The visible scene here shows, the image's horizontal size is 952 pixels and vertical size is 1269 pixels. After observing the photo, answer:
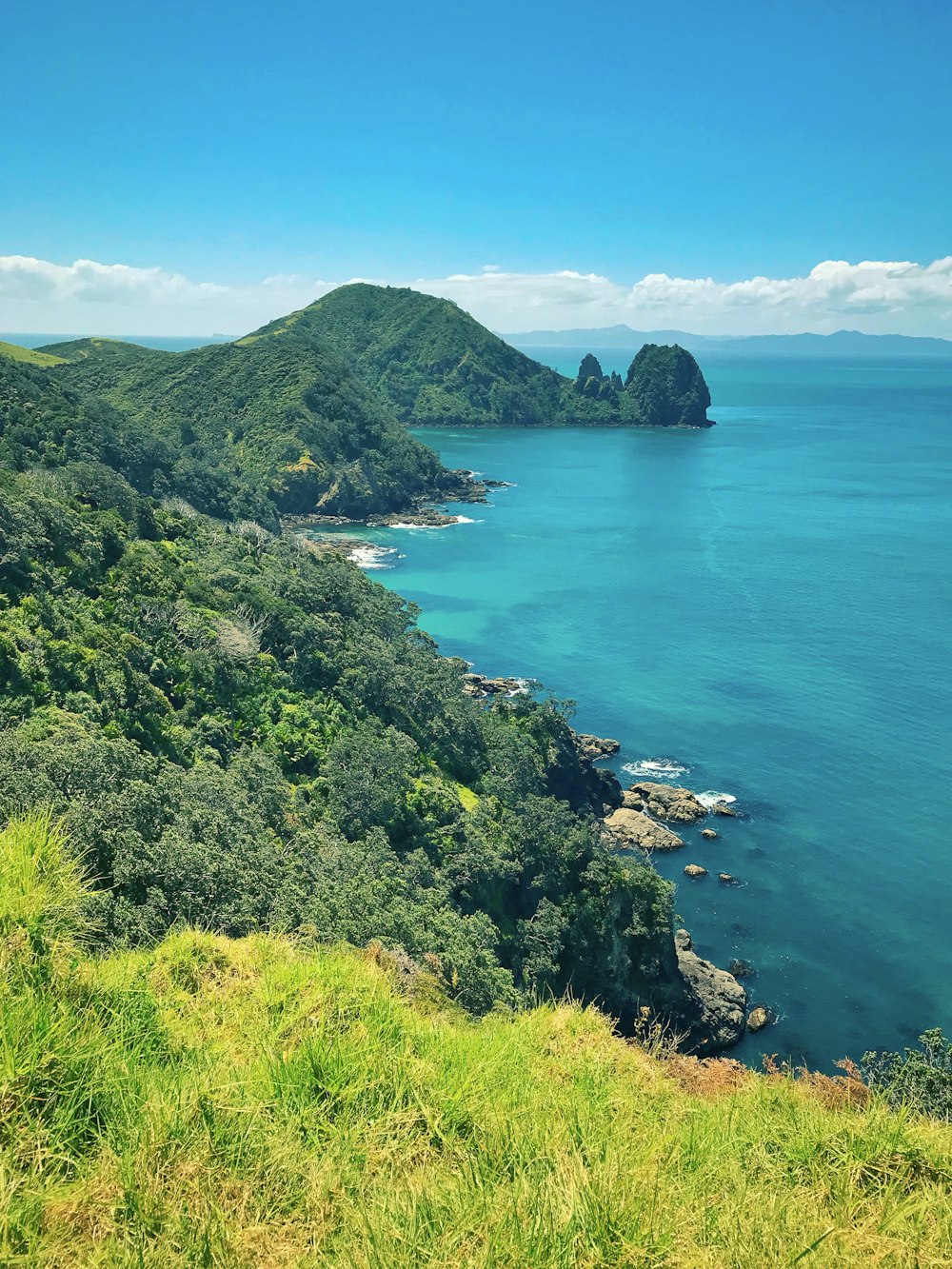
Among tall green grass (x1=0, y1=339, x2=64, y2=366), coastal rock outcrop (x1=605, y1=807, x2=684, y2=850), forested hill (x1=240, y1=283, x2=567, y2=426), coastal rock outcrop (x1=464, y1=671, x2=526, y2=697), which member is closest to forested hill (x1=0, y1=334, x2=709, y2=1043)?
coastal rock outcrop (x1=605, y1=807, x2=684, y2=850)

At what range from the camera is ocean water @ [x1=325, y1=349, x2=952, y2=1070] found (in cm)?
3216

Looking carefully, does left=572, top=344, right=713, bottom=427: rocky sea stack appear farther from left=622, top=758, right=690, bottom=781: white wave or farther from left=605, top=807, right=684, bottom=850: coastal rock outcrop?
left=605, top=807, right=684, bottom=850: coastal rock outcrop

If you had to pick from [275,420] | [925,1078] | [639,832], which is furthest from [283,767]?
[275,420]

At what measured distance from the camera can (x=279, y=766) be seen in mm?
29328

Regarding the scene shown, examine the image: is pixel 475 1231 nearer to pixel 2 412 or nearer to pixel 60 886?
pixel 60 886

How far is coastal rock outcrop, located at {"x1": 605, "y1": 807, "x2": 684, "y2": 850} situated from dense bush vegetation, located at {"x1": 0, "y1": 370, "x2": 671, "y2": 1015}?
144 cm

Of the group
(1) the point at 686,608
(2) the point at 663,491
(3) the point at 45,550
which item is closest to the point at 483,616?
(1) the point at 686,608

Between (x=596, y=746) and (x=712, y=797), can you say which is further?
(x=596, y=746)

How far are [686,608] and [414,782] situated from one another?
1672 inches

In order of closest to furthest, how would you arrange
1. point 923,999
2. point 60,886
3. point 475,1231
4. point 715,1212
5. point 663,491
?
point 475,1231 < point 715,1212 < point 60,886 < point 923,999 < point 663,491

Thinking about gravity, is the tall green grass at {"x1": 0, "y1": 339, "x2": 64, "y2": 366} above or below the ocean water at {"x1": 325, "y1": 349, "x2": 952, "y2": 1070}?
above

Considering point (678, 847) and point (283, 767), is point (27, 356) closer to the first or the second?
point (283, 767)

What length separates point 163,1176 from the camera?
559cm

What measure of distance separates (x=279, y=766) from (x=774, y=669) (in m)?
37.6
